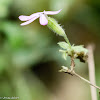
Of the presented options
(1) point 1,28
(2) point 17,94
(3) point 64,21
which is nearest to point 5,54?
(1) point 1,28

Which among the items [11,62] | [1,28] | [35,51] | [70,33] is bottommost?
[11,62]

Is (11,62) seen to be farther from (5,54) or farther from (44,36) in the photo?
(44,36)

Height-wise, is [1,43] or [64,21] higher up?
[64,21]

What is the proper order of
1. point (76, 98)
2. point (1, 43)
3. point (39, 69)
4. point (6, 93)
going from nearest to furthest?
point (6, 93) < point (1, 43) < point (76, 98) < point (39, 69)

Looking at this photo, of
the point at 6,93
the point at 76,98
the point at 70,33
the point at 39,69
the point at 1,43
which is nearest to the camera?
the point at 6,93

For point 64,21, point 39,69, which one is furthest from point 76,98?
point 64,21

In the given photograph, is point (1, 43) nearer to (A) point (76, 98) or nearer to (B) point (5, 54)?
(B) point (5, 54)

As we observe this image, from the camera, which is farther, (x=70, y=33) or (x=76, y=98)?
(x=70, y=33)
